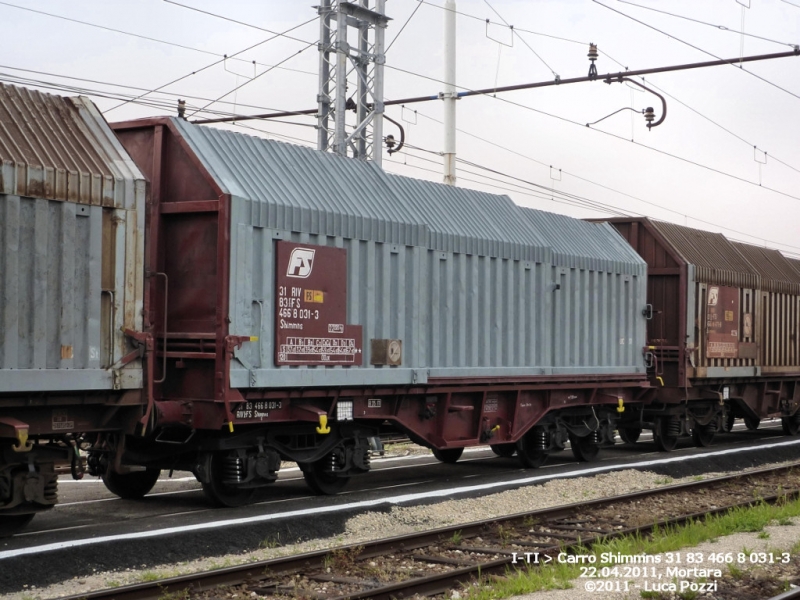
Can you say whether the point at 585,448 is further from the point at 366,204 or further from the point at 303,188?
the point at 303,188

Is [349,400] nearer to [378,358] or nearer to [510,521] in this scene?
[378,358]

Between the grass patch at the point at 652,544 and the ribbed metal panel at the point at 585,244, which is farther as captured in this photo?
the ribbed metal panel at the point at 585,244

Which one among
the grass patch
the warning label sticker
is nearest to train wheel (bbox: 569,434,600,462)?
the grass patch

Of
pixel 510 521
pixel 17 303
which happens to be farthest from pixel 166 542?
pixel 510 521

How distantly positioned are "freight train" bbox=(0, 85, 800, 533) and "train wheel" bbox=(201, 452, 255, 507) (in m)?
0.03

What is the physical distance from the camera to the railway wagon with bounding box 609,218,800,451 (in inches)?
821

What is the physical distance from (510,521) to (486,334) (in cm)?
474

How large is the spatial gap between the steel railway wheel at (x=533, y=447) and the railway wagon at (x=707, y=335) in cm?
397

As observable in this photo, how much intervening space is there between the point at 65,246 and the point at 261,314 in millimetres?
2695

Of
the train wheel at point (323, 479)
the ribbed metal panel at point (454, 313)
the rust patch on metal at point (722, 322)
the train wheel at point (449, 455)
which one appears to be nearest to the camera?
the ribbed metal panel at point (454, 313)

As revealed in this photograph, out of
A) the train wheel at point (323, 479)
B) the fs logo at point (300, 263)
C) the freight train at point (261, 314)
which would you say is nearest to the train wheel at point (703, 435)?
the freight train at point (261, 314)

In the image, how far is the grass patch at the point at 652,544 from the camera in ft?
26.7

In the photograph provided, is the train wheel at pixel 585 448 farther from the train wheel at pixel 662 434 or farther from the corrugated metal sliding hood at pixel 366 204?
the corrugated metal sliding hood at pixel 366 204

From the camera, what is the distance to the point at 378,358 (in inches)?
536
